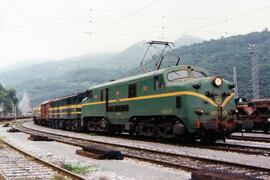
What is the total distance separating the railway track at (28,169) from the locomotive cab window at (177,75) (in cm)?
729

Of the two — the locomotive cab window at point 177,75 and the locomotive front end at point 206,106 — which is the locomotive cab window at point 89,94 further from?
the locomotive front end at point 206,106

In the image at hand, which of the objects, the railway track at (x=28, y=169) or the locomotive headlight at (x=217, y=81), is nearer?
the railway track at (x=28, y=169)

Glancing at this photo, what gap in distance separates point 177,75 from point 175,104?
1625 millimetres

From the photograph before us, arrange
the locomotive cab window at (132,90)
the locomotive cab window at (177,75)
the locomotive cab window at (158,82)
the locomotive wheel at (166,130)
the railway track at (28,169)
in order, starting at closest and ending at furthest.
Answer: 1. the railway track at (28,169)
2. the locomotive wheel at (166,130)
3. the locomotive cab window at (177,75)
4. the locomotive cab window at (158,82)
5. the locomotive cab window at (132,90)

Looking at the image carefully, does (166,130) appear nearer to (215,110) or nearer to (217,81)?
(215,110)

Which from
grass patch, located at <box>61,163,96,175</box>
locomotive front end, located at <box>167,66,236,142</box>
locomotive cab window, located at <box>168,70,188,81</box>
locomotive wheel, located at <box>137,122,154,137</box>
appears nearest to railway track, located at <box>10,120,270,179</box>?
grass patch, located at <box>61,163,96,175</box>

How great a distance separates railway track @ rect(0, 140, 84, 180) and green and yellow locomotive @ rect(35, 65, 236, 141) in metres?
6.56

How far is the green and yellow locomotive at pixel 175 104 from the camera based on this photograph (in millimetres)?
17469

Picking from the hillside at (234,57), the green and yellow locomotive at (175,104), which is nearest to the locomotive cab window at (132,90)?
the green and yellow locomotive at (175,104)

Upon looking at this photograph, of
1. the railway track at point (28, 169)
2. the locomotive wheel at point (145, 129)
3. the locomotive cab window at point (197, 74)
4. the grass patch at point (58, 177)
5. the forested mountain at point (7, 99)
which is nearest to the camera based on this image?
the grass patch at point (58, 177)

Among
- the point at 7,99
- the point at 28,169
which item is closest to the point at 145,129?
the point at 28,169

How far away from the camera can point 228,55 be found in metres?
114

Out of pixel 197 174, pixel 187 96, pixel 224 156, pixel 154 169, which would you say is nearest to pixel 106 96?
pixel 187 96

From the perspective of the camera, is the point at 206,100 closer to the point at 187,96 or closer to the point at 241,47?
the point at 187,96
